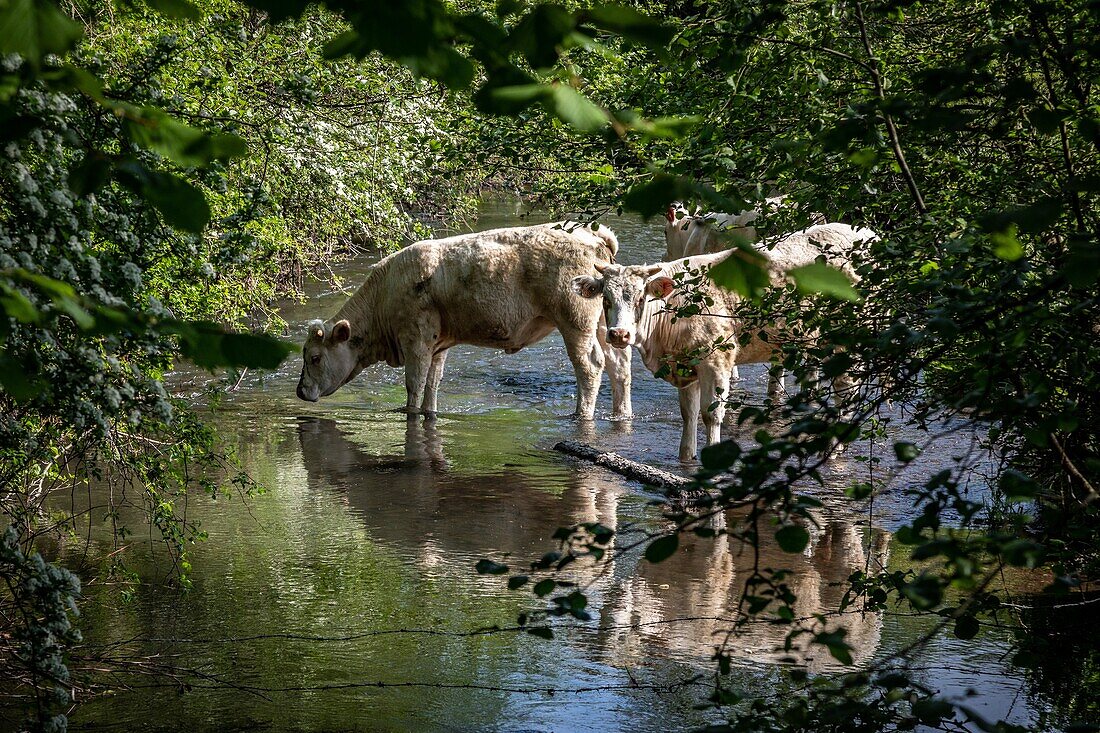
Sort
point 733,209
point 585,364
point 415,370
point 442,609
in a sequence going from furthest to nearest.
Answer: point 415,370
point 585,364
point 442,609
point 733,209

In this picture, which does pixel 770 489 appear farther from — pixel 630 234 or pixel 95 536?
pixel 630 234

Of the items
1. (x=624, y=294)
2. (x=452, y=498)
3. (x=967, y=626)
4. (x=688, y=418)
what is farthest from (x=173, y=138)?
(x=688, y=418)

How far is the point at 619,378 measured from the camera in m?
13.4

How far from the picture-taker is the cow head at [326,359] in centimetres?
1368

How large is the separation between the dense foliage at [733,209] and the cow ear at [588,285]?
103 inches

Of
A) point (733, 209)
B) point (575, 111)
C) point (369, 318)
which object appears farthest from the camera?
point (369, 318)

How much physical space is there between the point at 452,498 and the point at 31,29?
818cm

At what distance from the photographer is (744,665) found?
6.09 m

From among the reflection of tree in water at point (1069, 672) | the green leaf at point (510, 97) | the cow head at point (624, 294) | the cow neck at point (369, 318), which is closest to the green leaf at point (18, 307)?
the green leaf at point (510, 97)

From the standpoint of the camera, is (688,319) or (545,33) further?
(688,319)

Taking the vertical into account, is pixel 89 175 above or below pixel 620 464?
above

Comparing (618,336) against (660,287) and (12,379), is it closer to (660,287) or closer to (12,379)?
(660,287)

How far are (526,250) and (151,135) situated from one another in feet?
36.0

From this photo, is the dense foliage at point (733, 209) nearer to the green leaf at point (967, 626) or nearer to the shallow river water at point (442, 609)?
the green leaf at point (967, 626)
